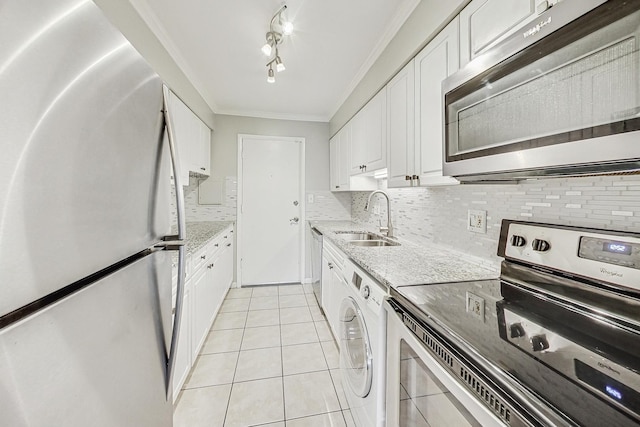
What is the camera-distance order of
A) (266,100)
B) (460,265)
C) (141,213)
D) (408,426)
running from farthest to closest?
(266,100) → (460,265) → (408,426) → (141,213)

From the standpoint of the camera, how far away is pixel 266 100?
311 cm

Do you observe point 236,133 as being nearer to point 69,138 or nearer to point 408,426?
point 69,138

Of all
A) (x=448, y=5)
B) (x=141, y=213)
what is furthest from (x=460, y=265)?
(x=141, y=213)

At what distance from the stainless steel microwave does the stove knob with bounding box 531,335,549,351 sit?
17.2 inches

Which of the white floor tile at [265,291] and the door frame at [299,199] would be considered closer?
the white floor tile at [265,291]

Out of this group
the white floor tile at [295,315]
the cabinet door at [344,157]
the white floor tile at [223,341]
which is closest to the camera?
the white floor tile at [223,341]

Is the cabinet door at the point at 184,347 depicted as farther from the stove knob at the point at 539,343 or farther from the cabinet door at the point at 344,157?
the cabinet door at the point at 344,157

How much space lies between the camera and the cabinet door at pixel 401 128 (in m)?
1.56

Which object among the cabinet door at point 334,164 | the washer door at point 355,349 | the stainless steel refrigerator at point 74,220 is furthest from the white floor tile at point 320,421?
the cabinet door at point 334,164

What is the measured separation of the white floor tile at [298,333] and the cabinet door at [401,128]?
5.05 feet

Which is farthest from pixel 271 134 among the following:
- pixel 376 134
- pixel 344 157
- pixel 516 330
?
pixel 516 330

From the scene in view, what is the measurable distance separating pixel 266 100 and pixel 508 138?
2.86 metres

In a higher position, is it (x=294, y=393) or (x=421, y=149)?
(x=421, y=149)

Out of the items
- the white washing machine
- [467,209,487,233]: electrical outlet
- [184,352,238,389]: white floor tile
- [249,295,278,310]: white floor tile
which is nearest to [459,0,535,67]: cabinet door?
[467,209,487,233]: electrical outlet
